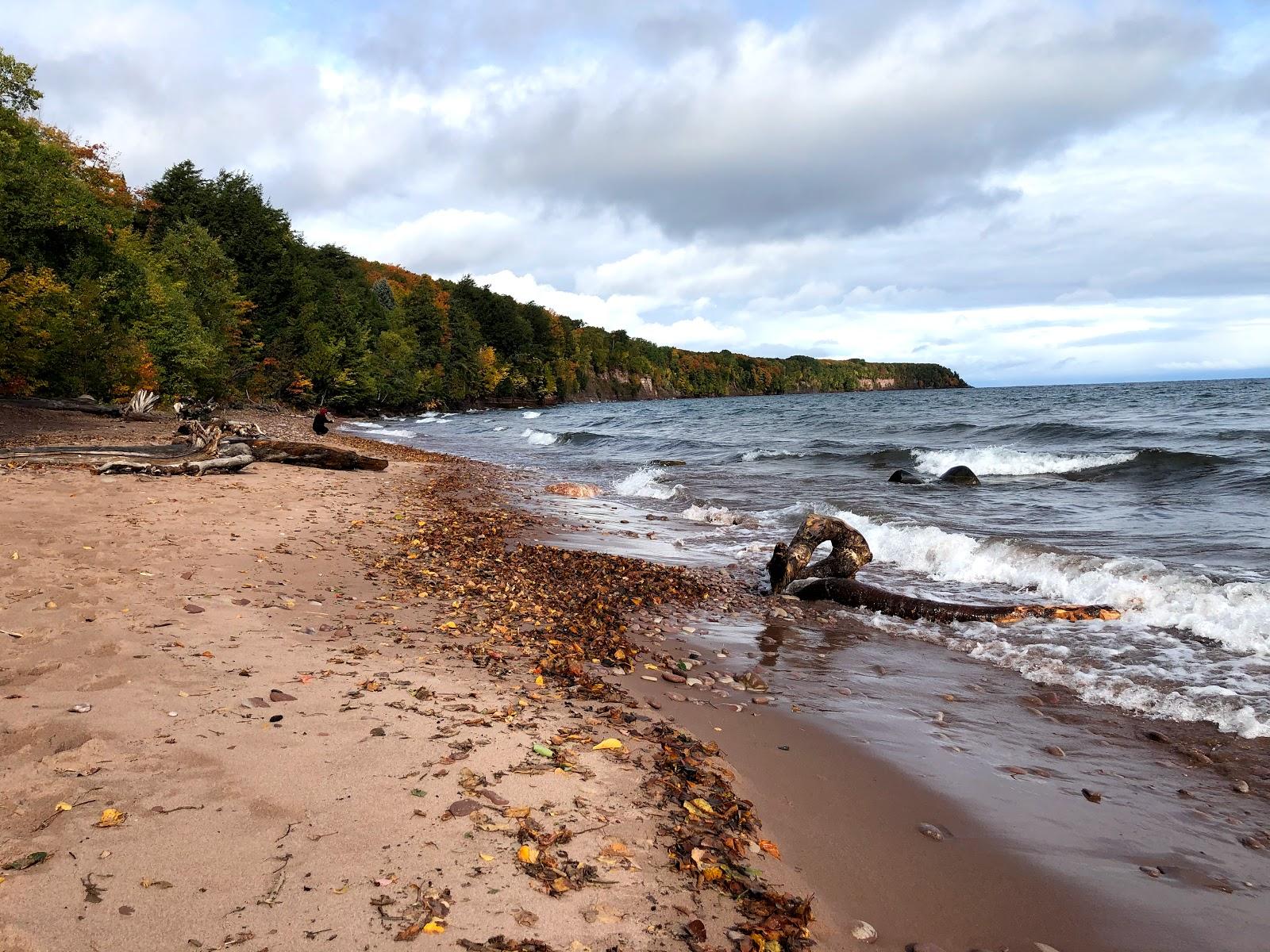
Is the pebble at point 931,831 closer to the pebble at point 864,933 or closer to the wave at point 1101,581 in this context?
the pebble at point 864,933

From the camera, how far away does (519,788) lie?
388 centimetres

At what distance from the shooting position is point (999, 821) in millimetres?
4324

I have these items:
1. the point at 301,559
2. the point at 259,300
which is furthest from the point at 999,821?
the point at 259,300

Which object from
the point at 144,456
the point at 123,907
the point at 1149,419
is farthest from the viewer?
the point at 1149,419

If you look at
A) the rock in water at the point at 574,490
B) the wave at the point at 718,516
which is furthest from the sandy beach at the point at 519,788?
the rock in water at the point at 574,490

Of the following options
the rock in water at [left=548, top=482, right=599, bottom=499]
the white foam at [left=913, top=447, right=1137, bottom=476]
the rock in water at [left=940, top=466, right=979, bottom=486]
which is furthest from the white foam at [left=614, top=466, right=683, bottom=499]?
the white foam at [left=913, top=447, right=1137, bottom=476]

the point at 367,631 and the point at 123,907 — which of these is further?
the point at 367,631

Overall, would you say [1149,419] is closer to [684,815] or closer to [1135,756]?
[1135,756]

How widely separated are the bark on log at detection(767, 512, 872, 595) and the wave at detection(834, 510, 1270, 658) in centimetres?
186

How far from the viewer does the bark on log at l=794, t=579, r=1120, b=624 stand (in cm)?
871

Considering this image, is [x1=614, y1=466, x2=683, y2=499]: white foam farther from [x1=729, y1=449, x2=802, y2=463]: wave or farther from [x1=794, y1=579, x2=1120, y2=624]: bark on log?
[x1=794, y1=579, x2=1120, y2=624]: bark on log

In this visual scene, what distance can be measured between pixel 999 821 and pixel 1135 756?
190 centimetres

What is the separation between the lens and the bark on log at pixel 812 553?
10133 mm

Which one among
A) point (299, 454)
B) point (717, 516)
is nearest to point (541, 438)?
point (299, 454)
